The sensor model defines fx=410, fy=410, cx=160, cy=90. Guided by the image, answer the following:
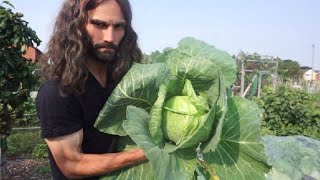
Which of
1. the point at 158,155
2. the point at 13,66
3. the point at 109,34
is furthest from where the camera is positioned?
the point at 13,66

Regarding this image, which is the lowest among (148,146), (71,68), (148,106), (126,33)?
(148,146)

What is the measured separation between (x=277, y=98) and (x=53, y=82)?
6853 mm

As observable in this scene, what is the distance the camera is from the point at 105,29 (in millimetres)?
1642

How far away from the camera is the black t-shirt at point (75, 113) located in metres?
1.66

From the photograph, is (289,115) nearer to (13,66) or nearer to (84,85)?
(13,66)

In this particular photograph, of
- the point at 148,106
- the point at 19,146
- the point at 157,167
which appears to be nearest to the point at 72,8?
the point at 148,106

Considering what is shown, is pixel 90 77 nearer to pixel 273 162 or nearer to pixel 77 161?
pixel 77 161

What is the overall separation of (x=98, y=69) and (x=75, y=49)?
0.49 feet

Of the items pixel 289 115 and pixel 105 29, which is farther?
pixel 289 115

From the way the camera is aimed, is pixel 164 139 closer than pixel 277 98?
Yes

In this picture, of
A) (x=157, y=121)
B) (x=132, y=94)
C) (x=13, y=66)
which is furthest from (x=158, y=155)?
(x=13, y=66)

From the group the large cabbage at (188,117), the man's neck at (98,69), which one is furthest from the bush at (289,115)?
the large cabbage at (188,117)

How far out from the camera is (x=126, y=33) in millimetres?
1827

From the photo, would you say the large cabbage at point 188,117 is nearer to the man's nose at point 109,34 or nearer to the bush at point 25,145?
the man's nose at point 109,34
